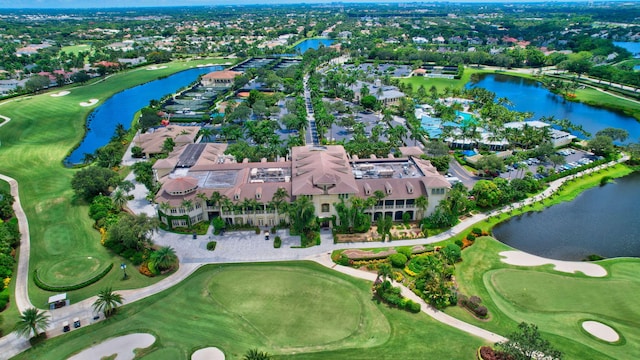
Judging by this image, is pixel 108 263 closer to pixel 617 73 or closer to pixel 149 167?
pixel 149 167

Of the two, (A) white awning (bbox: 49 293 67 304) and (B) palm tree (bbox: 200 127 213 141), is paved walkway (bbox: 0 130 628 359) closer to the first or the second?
(A) white awning (bbox: 49 293 67 304)

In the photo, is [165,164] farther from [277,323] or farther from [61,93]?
[61,93]

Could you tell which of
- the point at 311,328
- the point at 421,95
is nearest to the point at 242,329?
the point at 311,328

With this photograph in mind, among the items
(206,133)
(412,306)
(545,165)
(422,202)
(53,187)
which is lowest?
(412,306)

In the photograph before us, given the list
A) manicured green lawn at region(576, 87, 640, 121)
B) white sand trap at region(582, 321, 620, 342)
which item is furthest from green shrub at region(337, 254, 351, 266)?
manicured green lawn at region(576, 87, 640, 121)

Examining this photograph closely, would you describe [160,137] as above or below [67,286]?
above

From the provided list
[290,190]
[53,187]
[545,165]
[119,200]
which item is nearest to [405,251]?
[290,190]

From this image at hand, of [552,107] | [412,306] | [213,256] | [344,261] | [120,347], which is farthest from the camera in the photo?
[552,107]
